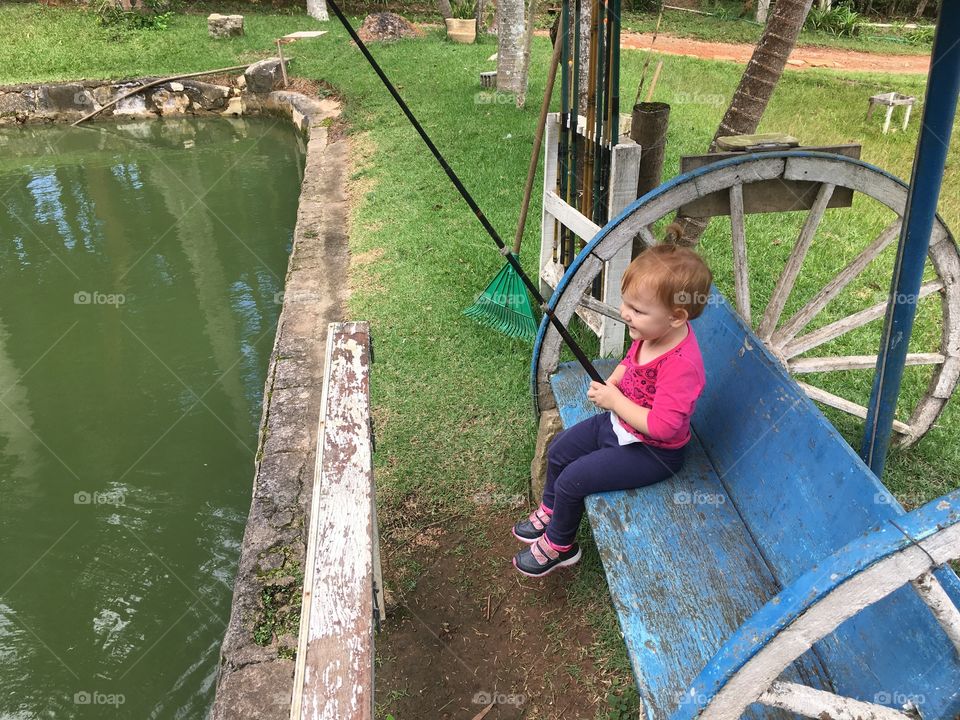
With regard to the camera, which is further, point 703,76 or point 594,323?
point 703,76

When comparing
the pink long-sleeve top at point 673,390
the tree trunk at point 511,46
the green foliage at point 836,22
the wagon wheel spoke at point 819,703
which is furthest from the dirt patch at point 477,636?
the green foliage at point 836,22

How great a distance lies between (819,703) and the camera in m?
1.49

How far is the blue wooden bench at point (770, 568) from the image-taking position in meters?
1.36

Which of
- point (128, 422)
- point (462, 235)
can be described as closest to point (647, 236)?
point (462, 235)

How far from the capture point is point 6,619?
134 inches

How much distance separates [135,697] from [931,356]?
364cm

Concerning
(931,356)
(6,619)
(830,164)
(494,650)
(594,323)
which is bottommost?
(6,619)

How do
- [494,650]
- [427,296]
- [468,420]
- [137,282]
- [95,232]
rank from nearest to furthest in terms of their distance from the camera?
[494,650], [468,420], [427,296], [137,282], [95,232]

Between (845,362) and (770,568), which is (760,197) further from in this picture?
(770,568)

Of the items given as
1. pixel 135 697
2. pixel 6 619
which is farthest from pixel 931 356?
pixel 6 619

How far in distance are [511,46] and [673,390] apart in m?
8.47

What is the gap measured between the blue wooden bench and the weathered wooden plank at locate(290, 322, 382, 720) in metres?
0.70

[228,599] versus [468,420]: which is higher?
[468,420]

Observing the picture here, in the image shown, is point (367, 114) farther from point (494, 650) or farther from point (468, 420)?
point (494, 650)
